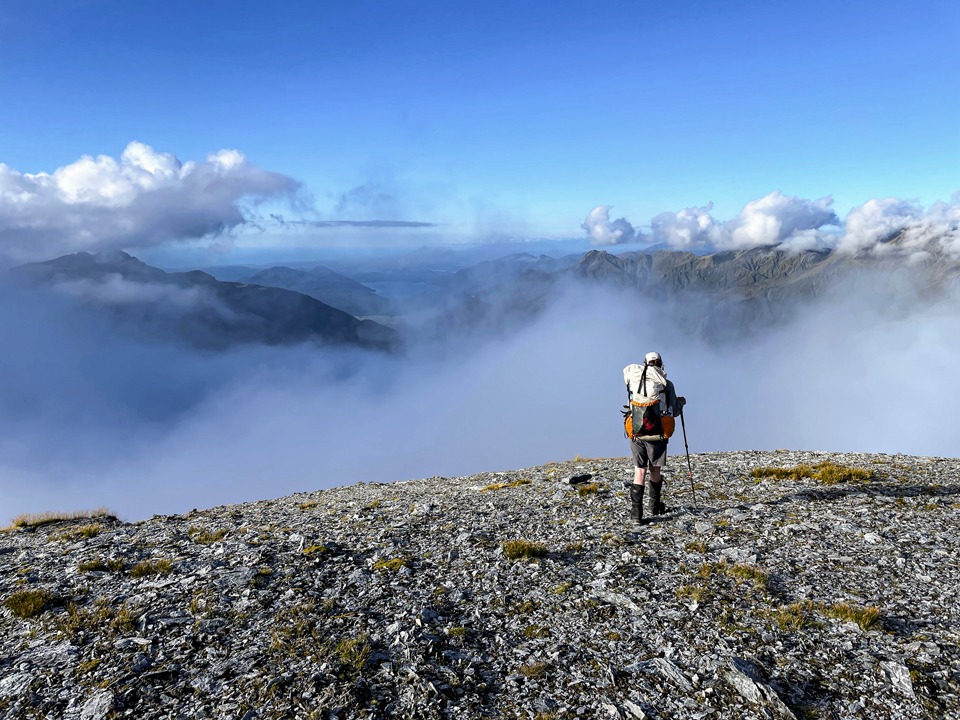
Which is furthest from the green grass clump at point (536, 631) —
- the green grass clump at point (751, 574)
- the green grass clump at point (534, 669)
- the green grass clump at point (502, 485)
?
the green grass clump at point (502, 485)

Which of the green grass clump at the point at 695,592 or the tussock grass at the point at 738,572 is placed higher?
the green grass clump at the point at 695,592

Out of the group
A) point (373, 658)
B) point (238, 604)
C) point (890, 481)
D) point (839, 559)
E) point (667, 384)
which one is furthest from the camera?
point (890, 481)

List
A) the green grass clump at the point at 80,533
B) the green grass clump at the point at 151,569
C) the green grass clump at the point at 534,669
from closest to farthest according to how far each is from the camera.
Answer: the green grass clump at the point at 534,669
the green grass clump at the point at 151,569
the green grass clump at the point at 80,533

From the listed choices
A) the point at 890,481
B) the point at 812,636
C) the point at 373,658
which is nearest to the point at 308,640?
the point at 373,658

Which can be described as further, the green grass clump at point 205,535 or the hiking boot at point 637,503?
the hiking boot at point 637,503

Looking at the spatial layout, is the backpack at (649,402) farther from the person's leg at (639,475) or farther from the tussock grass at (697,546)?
the tussock grass at (697,546)

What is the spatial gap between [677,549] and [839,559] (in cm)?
364

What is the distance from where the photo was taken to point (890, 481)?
20.3m

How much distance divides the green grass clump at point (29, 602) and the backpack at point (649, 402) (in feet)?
46.8

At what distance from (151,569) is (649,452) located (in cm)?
1307

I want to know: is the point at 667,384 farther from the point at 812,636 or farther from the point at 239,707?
the point at 239,707

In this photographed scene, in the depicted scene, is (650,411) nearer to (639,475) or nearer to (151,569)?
(639,475)

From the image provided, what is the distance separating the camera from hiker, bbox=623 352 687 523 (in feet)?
51.6

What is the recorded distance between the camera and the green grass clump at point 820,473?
2052 cm
